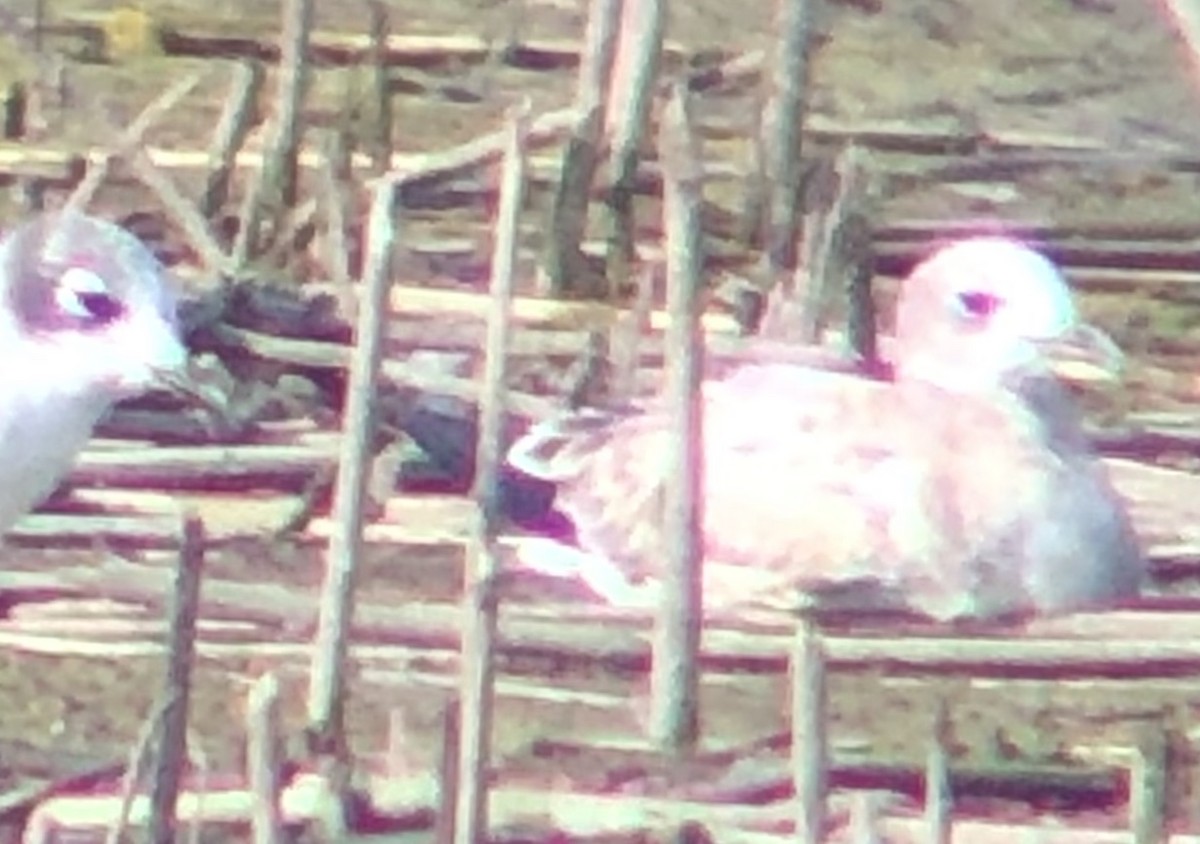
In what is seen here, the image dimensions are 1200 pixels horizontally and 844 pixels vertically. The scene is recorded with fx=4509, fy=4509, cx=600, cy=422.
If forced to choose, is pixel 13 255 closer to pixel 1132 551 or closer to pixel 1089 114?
pixel 1132 551

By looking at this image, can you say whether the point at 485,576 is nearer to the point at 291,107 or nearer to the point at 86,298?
the point at 86,298

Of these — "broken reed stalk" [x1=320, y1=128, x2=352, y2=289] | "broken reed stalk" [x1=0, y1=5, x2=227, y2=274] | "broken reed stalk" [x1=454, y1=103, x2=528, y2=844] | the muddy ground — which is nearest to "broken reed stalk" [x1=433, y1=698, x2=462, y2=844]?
"broken reed stalk" [x1=454, y1=103, x2=528, y2=844]

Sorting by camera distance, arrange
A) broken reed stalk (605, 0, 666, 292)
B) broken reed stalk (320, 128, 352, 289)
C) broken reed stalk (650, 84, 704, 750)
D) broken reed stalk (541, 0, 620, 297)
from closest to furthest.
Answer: broken reed stalk (650, 84, 704, 750) < broken reed stalk (320, 128, 352, 289) < broken reed stalk (605, 0, 666, 292) < broken reed stalk (541, 0, 620, 297)

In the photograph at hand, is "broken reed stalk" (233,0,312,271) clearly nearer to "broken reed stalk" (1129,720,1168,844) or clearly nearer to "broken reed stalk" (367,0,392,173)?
"broken reed stalk" (367,0,392,173)

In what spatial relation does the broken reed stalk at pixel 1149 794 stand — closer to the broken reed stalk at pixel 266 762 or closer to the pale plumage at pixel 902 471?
the broken reed stalk at pixel 266 762

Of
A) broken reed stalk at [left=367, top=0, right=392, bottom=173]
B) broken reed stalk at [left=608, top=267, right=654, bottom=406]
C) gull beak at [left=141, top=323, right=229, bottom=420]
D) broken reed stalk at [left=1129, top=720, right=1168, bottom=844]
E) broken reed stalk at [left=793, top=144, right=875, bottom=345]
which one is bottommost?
broken reed stalk at [left=1129, top=720, right=1168, bottom=844]

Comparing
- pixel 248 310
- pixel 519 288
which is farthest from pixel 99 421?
pixel 519 288

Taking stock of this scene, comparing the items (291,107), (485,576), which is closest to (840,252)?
(291,107)
